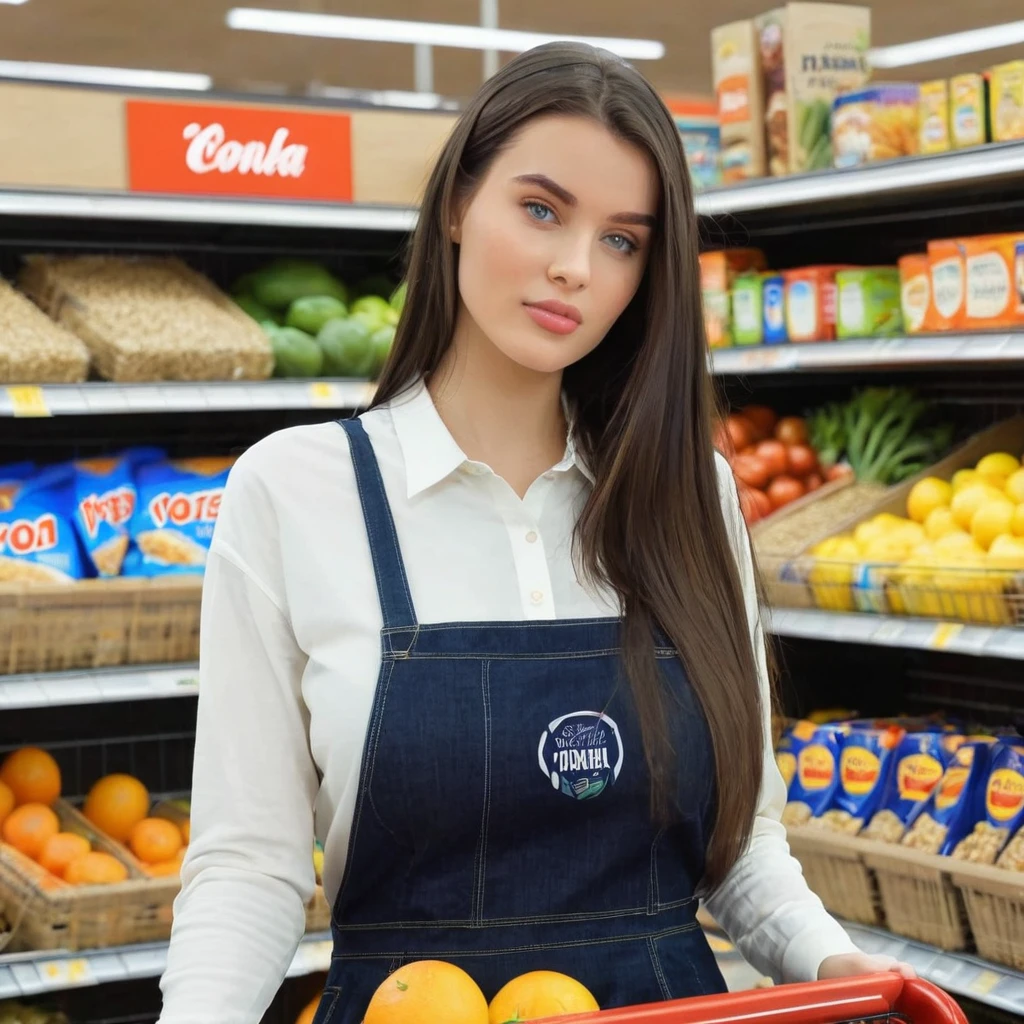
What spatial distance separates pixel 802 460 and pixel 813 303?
1.76 feet

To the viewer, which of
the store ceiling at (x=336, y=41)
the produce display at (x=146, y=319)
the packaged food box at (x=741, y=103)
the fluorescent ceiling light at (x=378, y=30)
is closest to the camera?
the produce display at (x=146, y=319)

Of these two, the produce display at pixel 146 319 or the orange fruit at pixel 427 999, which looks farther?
the produce display at pixel 146 319

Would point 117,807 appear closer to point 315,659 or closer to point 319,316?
point 319,316

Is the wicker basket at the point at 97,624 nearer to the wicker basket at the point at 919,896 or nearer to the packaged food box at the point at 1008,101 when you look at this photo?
the wicker basket at the point at 919,896

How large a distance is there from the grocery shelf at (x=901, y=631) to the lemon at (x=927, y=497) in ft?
1.12

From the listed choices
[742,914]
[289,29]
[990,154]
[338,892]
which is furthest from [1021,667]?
[289,29]

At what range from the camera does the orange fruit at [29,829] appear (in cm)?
304

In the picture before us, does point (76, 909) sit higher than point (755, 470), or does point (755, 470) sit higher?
point (755, 470)

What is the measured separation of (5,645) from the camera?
9.71 feet

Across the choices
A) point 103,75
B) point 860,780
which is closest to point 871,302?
point 860,780

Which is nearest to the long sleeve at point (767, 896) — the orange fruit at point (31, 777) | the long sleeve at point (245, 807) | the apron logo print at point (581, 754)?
the apron logo print at point (581, 754)

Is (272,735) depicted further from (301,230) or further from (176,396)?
Result: (301,230)

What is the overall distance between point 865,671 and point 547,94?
2.62 m

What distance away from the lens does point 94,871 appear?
9.71 ft
